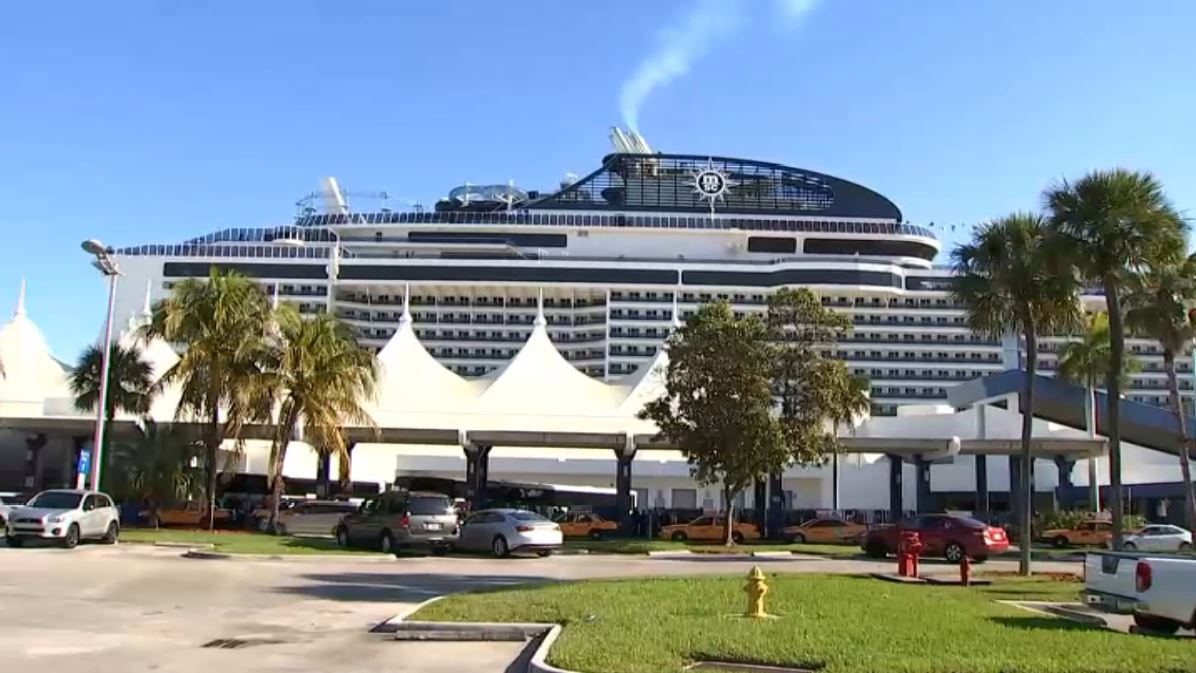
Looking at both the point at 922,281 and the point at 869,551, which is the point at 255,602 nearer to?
the point at 869,551

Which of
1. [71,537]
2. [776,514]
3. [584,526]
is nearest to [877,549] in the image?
[776,514]

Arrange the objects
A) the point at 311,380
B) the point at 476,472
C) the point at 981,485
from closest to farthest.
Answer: the point at 311,380, the point at 476,472, the point at 981,485

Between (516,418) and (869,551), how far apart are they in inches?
886

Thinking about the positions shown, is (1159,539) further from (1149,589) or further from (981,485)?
(1149,589)

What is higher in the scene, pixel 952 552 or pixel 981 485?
pixel 981 485

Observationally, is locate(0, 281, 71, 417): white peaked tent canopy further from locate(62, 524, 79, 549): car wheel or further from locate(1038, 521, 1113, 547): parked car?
locate(1038, 521, 1113, 547): parked car

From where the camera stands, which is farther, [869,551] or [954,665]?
[869,551]

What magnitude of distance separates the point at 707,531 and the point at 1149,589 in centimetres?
2972

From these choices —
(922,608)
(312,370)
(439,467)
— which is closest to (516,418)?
(439,467)

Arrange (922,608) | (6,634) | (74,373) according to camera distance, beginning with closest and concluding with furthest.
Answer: (6,634) → (922,608) → (74,373)

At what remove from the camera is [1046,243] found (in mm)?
24719

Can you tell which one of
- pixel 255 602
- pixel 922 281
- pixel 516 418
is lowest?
pixel 255 602

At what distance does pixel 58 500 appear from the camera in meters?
28.0

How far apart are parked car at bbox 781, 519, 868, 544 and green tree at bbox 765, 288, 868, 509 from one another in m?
6.40
